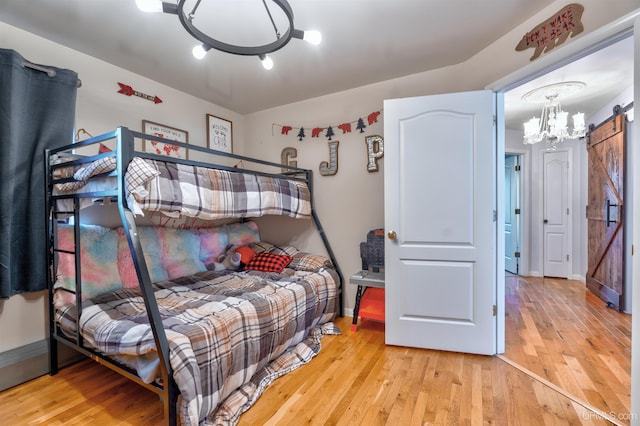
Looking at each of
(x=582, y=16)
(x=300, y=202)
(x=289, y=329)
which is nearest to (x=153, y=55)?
(x=300, y=202)

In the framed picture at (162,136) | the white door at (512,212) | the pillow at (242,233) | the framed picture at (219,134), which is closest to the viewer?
the framed picture at (162,136)

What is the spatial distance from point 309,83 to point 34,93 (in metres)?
2.06

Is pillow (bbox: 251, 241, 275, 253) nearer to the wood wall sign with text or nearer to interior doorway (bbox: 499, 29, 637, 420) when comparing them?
the wood wall sign with text

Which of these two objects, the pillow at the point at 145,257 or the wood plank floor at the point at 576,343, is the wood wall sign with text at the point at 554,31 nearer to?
the wood plank floor at the point at 576,343

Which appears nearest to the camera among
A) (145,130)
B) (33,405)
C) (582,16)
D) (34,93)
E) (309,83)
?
(582,16)

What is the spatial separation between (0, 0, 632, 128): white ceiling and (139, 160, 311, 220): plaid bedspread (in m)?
0.97

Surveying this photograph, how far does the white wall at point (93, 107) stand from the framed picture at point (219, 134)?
0.07m

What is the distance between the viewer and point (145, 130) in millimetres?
2584

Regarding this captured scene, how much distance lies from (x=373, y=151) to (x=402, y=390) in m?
1.99

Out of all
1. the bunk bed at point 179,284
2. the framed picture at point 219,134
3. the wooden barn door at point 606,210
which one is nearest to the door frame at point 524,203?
the wooden barn door at point 606,210

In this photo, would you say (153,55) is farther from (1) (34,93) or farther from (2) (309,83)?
(2) (309,83)

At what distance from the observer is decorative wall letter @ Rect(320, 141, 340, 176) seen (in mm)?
3016

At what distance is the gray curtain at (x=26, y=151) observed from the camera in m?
1.74

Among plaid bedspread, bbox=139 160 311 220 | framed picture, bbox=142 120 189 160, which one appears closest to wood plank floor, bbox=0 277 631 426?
plaid bedspread, bbox=139 160 311 220
